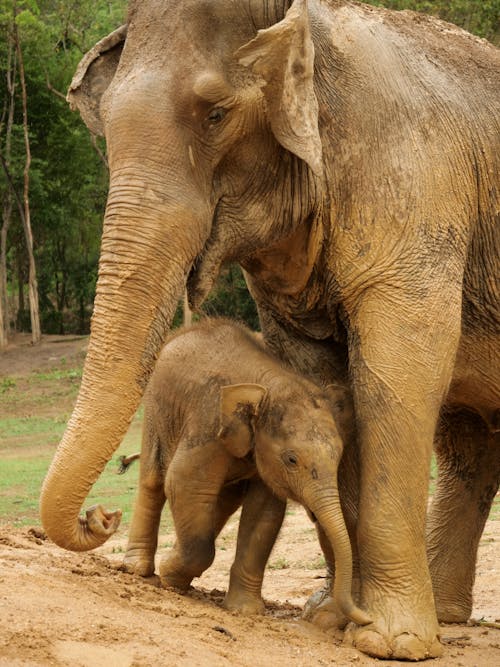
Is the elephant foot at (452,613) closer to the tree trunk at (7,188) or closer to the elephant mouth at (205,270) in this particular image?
the elephant mouth at (205,270)

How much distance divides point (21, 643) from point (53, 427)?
15423 mm

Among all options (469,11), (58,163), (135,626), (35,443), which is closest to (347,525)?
(135,626)

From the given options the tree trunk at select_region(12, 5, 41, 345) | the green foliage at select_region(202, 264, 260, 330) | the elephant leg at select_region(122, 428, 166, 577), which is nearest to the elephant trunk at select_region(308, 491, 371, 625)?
A: the elephant leg at select_region(122, 428, 166, 577)

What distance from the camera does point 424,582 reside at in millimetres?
5598

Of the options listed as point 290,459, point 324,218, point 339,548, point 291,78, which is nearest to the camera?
point 291,78

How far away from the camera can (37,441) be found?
1786 centimetres

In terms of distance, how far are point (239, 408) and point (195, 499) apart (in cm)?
51

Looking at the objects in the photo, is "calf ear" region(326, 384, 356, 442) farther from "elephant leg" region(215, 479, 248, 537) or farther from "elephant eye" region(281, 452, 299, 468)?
"elephant leg" region(215, 479, 248, 537)

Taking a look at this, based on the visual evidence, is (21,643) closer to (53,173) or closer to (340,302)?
(340,302)

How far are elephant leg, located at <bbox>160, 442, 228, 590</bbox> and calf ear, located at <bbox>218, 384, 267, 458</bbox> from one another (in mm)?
182

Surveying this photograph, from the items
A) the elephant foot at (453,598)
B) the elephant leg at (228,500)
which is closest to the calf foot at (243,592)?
the elephant leg at (228,500)

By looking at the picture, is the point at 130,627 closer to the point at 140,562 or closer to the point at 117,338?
the point at 117,338

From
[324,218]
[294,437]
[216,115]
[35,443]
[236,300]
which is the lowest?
[35,443]

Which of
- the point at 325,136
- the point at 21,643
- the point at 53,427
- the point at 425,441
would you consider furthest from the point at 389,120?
the point at 53,427
